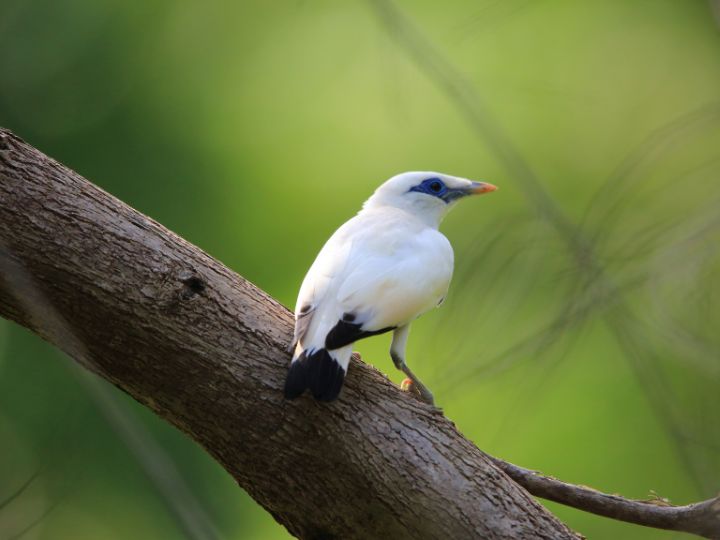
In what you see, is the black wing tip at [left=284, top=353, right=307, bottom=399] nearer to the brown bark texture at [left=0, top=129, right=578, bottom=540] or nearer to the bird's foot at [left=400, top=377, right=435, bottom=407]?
the brown bark texture at [left=0, top=129, right=578, bottom=540]

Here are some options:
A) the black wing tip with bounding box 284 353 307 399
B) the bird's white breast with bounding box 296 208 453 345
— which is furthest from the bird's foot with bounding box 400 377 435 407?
the black wing tip with bounding box 284 353 307 399

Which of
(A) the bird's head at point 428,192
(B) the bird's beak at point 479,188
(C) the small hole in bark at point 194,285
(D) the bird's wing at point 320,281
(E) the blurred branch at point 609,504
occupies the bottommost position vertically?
(E) the blurred branch at point 609,504

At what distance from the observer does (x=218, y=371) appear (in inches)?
104

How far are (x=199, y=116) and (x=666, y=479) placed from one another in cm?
366

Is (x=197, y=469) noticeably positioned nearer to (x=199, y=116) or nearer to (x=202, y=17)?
(x=199, y=116)

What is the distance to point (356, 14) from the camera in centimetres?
567

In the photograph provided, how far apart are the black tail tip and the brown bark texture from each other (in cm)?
8

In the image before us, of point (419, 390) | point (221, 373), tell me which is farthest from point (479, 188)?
point (221, 373)

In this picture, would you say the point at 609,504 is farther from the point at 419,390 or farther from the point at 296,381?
the point at 296,381

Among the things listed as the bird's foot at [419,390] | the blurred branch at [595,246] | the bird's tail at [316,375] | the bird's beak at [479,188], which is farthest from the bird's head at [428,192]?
the blurred branch at [595,246]

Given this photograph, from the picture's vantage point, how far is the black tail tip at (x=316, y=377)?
2598 mm

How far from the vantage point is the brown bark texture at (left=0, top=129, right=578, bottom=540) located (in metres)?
2.59

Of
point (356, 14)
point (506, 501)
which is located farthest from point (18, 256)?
point (356, 14)

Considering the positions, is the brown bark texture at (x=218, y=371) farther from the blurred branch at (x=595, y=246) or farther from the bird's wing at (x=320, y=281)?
the blurred branch at (x=595, y=246)
